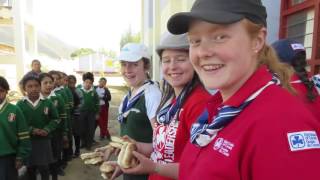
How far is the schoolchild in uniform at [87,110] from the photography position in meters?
8.04

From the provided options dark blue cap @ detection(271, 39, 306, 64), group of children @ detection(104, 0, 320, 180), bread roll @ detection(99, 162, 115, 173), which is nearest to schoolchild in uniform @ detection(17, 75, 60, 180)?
bread roll @ detection(99, 162, 115, 173)

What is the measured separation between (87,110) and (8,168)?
13.6 feet

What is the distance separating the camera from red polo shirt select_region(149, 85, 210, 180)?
71.1 inches

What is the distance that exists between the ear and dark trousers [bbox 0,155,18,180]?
3.65 metres

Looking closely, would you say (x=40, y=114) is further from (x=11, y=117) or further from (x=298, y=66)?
(x=298, y=66)

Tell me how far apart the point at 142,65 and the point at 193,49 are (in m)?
1.79

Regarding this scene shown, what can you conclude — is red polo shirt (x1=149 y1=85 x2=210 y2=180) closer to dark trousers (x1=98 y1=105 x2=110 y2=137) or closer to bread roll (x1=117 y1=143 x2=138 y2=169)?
bread roll (x1=117 y1=143 x2=138 y2=169)

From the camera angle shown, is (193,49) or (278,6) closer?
(193,49)

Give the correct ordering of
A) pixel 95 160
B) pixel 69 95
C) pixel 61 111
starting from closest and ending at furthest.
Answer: pixel 95 160 < pixel 61 111 < pixel 69 95

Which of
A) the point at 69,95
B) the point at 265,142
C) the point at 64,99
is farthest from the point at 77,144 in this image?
the point at 265,142

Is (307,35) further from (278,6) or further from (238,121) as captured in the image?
(238,121)

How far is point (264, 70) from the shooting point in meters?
1.15

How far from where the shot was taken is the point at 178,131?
6.22 ft

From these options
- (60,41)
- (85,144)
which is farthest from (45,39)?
(85,144)
